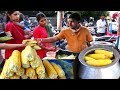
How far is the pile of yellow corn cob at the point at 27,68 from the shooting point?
10.8ft

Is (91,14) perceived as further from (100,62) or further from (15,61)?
(15,61)

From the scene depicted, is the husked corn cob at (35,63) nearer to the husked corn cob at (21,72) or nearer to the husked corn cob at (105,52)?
the husked corn cob at (21,72)

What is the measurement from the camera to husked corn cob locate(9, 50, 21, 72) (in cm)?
325

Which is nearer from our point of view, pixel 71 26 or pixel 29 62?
pixel 29 62

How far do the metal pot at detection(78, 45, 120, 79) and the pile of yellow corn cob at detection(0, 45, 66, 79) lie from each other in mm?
232

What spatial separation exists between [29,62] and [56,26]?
1.74 feet

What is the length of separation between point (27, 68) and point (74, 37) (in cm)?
66

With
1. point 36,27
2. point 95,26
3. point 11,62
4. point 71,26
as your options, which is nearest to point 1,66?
point 11,62

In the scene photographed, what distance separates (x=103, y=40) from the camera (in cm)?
362

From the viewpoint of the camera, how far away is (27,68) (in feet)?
10.9
